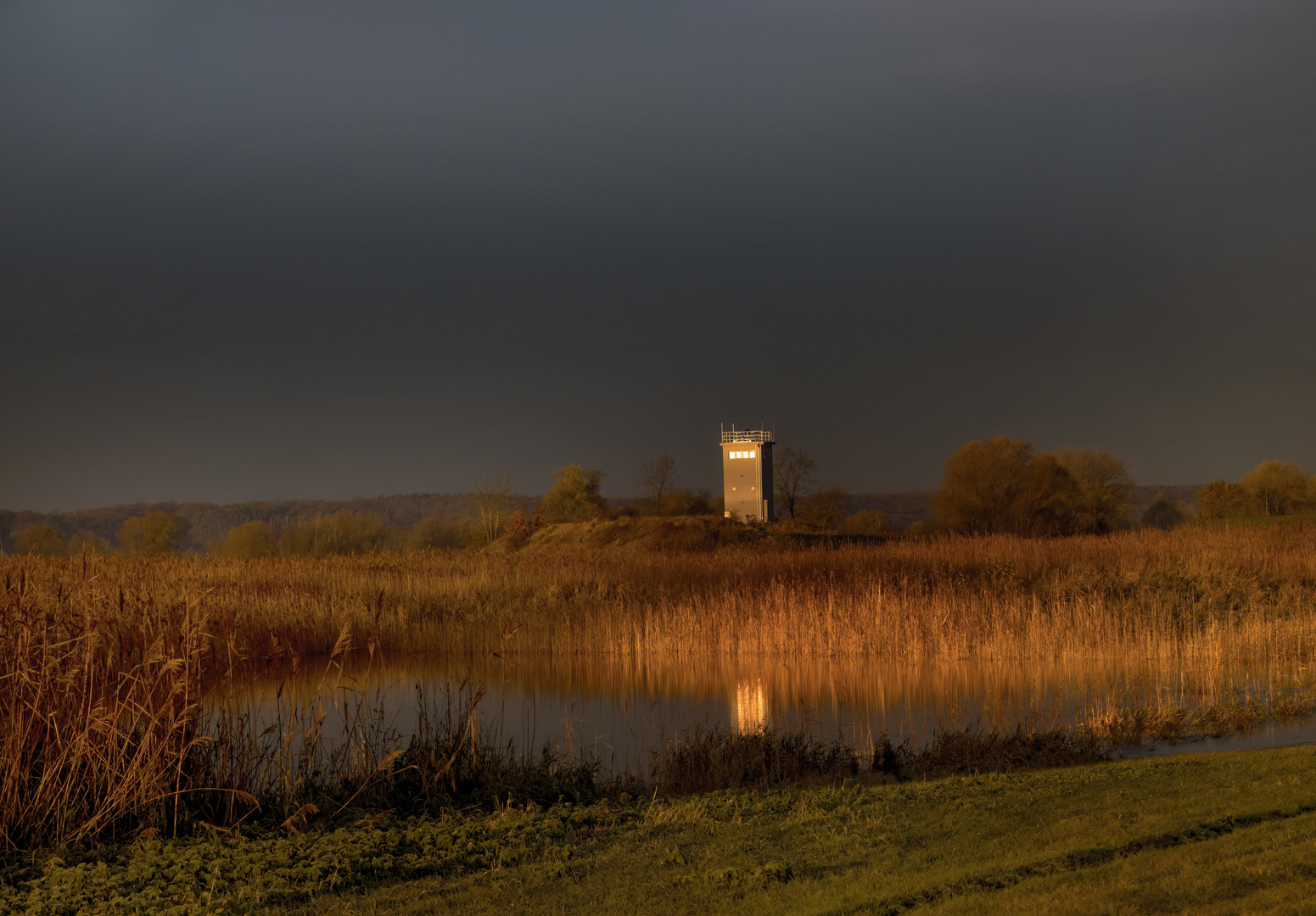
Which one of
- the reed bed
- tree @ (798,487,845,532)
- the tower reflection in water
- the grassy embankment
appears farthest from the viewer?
tree @ (798,487,845,532)

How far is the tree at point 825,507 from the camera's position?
5609 cm

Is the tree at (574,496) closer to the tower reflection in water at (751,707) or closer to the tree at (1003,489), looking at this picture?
the tree at (1003,489)

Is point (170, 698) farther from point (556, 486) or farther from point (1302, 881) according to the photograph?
point (556, 486)

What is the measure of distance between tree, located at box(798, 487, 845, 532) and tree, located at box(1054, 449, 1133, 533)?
12.5m

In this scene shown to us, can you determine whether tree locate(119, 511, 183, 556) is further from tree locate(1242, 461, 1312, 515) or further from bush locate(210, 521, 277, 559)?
tree locate(1242, 461, 1312, 515)

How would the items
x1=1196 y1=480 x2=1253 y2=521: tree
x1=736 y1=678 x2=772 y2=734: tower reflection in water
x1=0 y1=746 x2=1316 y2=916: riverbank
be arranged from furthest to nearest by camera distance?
1. x1=1196 y1=480 x2=1253 y2=521: tree
2. x1=736 y1=678 x2=772 y2=734: tower reflection in water
3. x1=0 y1=746 x2=1316 y2=916: riverbank

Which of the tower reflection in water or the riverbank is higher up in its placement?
the riverbank

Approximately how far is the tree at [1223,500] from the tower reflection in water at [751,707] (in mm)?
42662

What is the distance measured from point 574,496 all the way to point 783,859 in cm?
5368

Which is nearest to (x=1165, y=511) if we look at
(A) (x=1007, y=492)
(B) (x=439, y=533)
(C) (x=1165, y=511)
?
(C) (x=1165, y=511)

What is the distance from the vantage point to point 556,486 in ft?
193

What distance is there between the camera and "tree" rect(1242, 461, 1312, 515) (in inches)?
1885

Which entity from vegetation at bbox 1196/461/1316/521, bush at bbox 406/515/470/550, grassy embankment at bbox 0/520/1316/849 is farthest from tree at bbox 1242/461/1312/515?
bush at bbox 406/515/470/550

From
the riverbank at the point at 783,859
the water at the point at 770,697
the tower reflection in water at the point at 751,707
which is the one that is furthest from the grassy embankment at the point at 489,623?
the tower reflection in water at the point at 751,707
